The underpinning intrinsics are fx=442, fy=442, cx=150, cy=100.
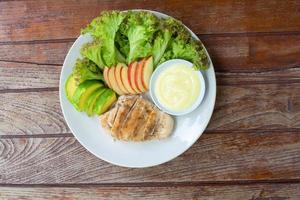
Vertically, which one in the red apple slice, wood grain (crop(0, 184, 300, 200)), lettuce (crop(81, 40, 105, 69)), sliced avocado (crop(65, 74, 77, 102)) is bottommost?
wood grain (crop(0, 184, 300, 200))

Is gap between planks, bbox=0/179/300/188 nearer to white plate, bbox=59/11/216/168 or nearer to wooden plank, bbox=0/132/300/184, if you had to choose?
wooden plank, bbox=0/132/300/184

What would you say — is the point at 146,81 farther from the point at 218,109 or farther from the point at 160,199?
the point at 160,199

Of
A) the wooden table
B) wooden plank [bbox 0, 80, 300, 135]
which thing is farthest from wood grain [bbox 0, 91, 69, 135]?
wooden plank [bbox 0, 80, 300, 135]

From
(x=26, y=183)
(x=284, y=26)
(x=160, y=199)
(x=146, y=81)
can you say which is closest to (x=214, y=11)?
(x=284, y=26)

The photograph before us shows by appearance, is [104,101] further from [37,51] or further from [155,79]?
[37,51]

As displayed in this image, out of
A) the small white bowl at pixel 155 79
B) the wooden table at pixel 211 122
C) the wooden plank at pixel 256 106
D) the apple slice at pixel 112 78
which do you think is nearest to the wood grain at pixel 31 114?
the wooden table at pixel 211 122

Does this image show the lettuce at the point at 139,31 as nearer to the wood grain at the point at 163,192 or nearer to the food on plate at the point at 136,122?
the food on plate at the point at 136,122
